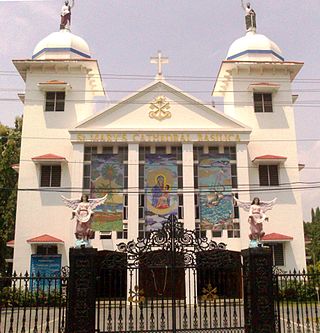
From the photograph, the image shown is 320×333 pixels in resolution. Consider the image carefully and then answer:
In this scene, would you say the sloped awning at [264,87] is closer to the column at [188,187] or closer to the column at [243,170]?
the column at [243,170]

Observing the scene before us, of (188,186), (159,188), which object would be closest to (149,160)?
(159,188)

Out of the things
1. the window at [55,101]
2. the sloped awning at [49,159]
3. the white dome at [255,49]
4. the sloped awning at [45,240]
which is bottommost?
the sloped awning at [45,240]

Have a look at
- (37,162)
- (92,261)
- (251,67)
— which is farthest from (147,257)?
(251,67)

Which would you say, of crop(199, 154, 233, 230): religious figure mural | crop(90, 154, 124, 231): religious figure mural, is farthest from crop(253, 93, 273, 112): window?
crop(90, 154, 124, 231): religious figure mural

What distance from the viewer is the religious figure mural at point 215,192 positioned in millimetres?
19609

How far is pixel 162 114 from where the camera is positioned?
67.7 feet

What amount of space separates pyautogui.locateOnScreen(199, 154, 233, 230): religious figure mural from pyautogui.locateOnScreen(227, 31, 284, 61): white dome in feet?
20.0

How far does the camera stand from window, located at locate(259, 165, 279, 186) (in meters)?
21.0

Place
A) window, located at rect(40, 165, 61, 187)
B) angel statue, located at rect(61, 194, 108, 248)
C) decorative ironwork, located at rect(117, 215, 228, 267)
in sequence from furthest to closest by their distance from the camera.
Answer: window, located at rect(40, 165, 61, 187)
decorative ironwork, located at rect(117, 215, 228, 267)
angel statue, located at rect(61, 194, 108, 248)

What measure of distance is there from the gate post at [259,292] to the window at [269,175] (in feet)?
37.5

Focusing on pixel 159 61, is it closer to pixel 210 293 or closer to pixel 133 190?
pixel 133 190

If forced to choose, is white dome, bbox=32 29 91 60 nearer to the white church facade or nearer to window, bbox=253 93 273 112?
the white church facade

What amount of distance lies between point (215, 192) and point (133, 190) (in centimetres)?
378

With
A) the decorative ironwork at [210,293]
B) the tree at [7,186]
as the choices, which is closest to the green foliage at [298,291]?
the decorative ironwork at [210,293]
